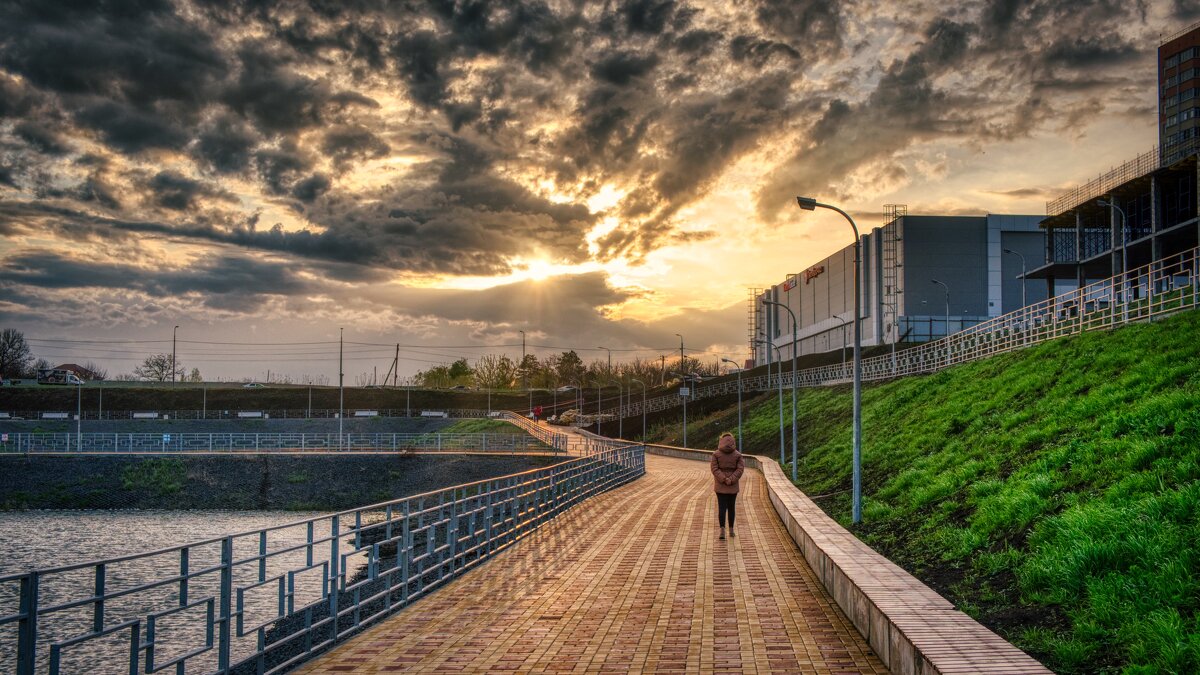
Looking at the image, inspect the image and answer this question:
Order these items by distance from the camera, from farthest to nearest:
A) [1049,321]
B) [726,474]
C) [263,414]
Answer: [263,414]
[1049,321]
[726,474]

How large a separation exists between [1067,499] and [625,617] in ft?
19.7

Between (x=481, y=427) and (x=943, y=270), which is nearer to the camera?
(x=943, y=270)

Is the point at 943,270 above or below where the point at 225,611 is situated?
above

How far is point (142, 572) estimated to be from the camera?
27.9 metres

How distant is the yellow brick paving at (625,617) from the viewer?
7.74 meters

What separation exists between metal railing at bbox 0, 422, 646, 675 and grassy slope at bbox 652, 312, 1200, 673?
20.3 ft

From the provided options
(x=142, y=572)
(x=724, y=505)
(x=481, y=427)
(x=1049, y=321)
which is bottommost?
(x=142, y=572)

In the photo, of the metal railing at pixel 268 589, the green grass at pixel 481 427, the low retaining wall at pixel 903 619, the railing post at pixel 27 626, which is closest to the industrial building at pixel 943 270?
the green grass at pixel 481 427

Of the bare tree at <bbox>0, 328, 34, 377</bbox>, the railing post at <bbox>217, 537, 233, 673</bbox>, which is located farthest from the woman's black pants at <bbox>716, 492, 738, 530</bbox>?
the bare tree at <bbox>0, 328, 34, 377</bbox>

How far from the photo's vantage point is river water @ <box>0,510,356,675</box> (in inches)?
587

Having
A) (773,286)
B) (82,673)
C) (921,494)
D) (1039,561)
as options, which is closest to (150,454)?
(82,673)

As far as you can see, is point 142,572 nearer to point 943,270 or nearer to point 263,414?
point 943,270

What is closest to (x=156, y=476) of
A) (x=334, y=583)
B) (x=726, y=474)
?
(x=726, y=474)

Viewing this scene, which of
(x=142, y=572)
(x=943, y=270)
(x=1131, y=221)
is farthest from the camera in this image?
(x=943, y=270)
